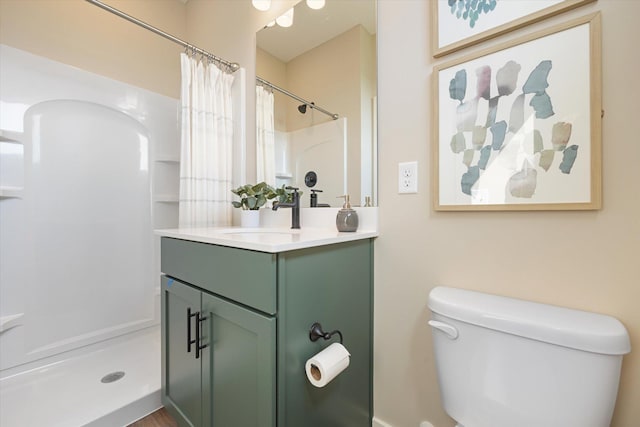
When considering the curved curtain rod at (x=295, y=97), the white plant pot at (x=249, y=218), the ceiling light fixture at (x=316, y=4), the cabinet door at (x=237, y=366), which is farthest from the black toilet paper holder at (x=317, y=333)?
the ceiling light fixture at (x=316, y=4)

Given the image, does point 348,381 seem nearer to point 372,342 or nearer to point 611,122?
point 372,342

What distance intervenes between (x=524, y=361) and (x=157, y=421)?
1.54 meters

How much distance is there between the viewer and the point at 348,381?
1.00m

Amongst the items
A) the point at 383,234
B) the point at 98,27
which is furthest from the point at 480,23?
the point at 98,27

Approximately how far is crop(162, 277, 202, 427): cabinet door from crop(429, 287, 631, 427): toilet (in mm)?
876

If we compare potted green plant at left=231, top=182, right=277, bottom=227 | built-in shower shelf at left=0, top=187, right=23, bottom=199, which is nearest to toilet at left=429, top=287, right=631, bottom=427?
potted green plant at left=231, top=182, right=277, bottom=227

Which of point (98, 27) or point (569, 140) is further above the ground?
point (98, 27)

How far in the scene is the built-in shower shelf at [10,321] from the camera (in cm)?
141

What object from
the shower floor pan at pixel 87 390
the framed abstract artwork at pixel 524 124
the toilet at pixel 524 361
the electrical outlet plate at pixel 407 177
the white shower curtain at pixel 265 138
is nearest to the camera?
the toilet at pixel 524 361

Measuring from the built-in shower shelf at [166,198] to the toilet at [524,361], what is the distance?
80.8 inches

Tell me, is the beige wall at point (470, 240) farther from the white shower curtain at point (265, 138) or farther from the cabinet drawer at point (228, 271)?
the white shower curtain at point (265, 138)

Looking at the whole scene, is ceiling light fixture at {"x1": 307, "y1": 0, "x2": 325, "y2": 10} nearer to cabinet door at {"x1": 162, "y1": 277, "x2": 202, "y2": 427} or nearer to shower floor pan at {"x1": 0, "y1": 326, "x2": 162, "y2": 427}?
cabinet door at {"x1": 162, "y1": 277, "x2": 202, "y2": 427}

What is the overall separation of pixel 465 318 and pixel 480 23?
0.93 meters

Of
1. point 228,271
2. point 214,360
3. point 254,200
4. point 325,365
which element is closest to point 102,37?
point 254,200
